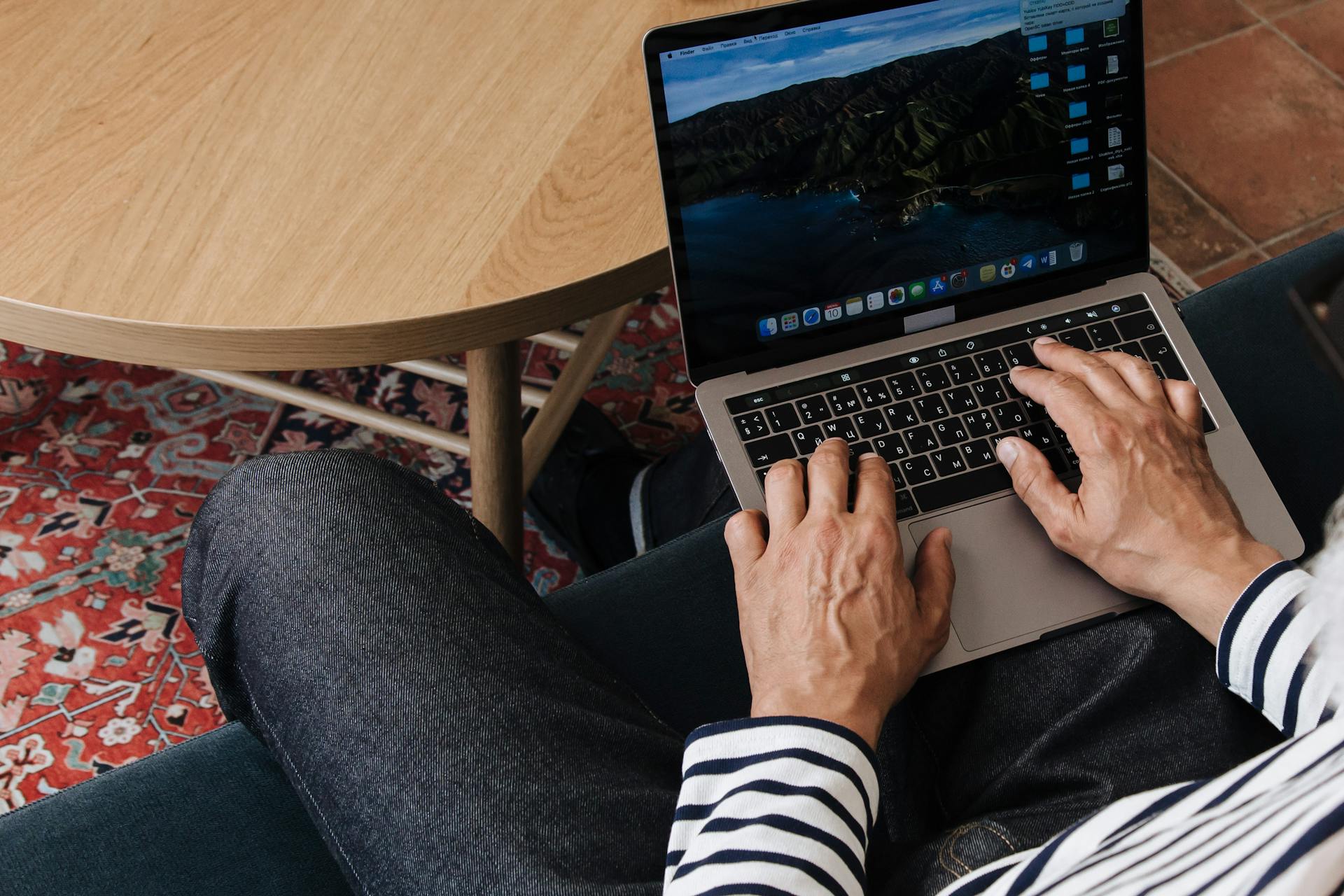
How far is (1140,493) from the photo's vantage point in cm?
70

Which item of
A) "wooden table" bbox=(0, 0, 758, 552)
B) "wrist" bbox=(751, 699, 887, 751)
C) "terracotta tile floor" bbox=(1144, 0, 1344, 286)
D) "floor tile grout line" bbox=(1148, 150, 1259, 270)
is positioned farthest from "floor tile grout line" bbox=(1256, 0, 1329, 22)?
"wrist" bbox=(751, 699, 887, 751)

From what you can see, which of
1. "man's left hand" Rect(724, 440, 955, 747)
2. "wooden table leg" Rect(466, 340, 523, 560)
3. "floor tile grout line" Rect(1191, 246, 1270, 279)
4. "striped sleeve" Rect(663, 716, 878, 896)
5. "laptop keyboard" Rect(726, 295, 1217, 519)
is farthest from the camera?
"floor tile grout line" Rect(1191, 246, 1270, 279)

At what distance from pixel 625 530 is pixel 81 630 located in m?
0.67

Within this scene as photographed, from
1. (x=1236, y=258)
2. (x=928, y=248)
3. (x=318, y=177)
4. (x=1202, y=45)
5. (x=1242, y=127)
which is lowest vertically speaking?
(x=1236, y=258)

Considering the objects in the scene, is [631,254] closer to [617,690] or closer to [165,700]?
[617,690]

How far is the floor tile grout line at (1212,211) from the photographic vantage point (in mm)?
1679

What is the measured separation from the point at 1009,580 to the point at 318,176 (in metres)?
0.58

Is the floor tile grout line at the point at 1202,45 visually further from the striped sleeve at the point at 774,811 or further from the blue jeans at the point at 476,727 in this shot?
the striped sleeve at the point at 774,811

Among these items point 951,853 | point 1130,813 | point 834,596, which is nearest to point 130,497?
point 834,596

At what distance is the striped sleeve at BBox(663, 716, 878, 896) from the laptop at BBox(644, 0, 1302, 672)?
0.16 metres

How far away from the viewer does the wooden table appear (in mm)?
719

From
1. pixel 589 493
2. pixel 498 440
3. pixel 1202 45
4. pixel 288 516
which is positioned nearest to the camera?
pixel 288 516

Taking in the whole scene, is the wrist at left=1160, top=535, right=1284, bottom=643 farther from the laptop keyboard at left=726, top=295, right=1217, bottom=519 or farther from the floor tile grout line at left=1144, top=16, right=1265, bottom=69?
the floor tile grout line at left=1144, top=16, right=1265, bottom=69

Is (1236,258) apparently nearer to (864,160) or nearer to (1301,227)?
(1301,227)
